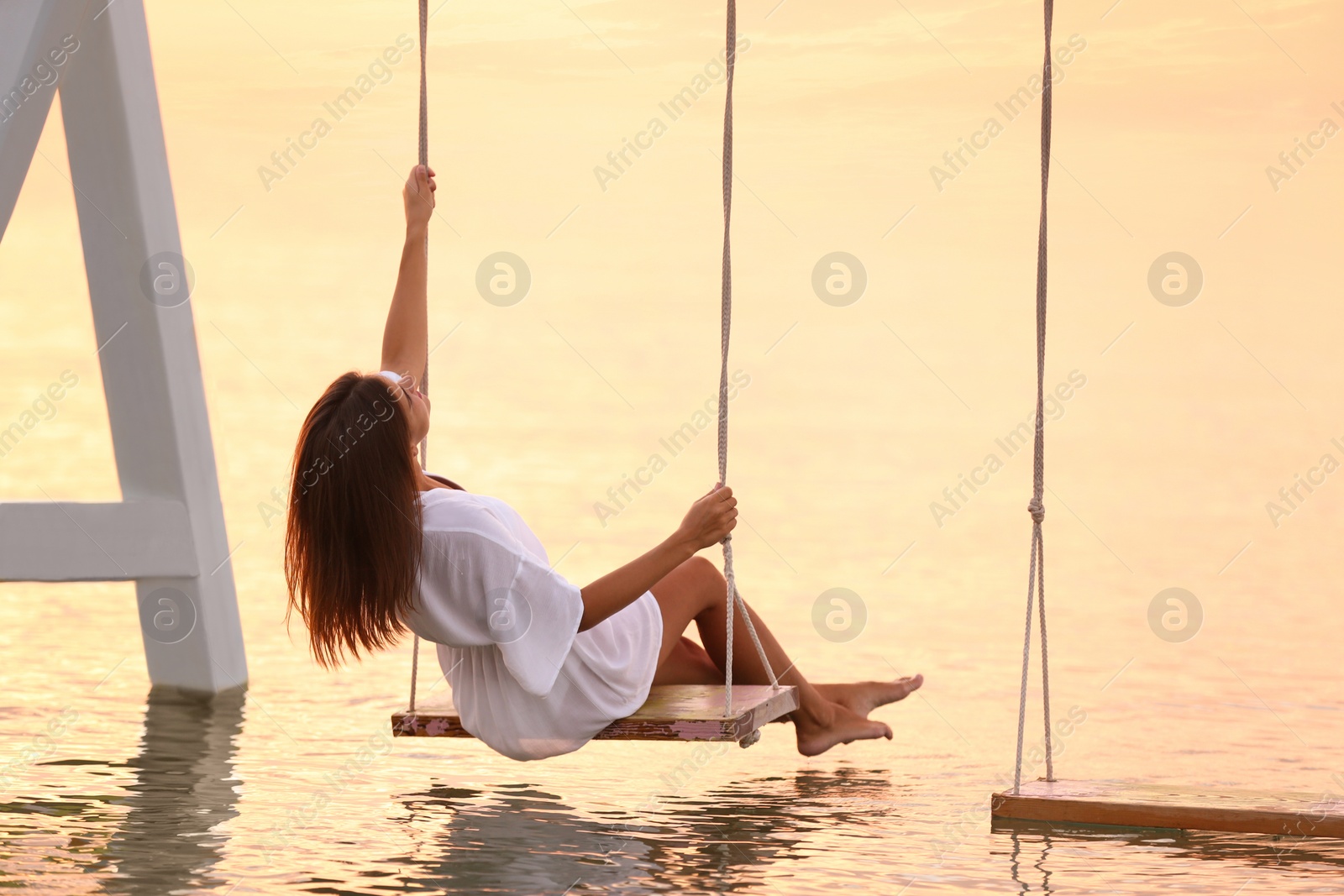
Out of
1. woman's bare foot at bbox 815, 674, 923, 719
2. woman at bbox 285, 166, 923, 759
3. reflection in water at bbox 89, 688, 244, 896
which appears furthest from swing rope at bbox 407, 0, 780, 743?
reflection in water at bbox 89, 688, 244, 896

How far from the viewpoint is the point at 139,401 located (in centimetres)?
365

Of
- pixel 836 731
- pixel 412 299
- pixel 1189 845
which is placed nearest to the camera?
pixel 1189 845

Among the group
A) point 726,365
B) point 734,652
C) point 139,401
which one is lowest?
point 734,652

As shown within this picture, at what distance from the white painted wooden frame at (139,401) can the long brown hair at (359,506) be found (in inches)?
55.2

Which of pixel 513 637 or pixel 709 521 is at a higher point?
pixel 709 521

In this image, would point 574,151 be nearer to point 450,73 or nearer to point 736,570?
point 450,73

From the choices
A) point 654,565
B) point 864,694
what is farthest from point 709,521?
point 864,694

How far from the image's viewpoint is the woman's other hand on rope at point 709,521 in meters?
2.33

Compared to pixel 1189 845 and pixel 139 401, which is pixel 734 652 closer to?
pixel 1189 845

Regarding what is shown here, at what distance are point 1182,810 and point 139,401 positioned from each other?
2434 mm

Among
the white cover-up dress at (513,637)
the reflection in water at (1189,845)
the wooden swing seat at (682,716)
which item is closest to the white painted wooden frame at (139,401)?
the wooden swing seat at (682,716)

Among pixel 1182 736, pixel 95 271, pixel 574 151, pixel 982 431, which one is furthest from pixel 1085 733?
pixel 574 151

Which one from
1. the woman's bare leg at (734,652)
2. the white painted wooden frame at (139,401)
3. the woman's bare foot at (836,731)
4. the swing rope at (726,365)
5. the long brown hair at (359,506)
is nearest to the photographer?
the long brown hair at (359,506)

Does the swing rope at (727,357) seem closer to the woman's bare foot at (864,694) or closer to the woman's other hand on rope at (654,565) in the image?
the woman's other hand on rope at (654,565)
